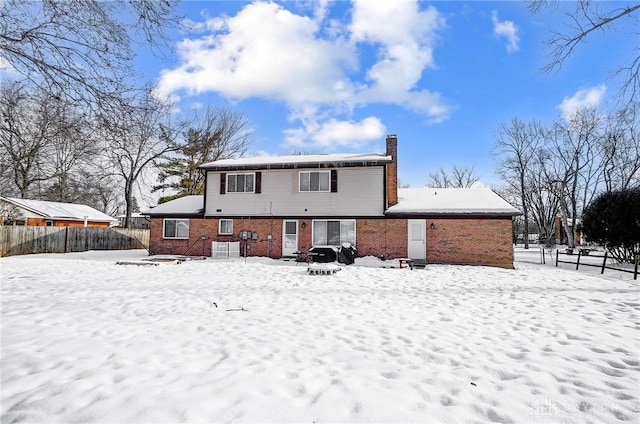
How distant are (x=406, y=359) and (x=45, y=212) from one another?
3605cm

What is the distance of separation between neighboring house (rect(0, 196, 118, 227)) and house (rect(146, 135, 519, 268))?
1680cm

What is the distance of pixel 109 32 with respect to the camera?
5.25 metres

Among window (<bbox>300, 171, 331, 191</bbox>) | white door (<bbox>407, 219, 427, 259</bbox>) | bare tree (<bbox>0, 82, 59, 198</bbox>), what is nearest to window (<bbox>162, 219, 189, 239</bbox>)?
window (<bbox>300, 171, 331, 191</bbox>)

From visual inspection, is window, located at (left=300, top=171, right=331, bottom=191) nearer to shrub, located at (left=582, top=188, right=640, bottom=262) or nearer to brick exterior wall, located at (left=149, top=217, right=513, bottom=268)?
brick exterior wall, located at (left=149, top=217, right=513, bottom=268)

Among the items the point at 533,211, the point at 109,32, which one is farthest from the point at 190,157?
the point at 533,211

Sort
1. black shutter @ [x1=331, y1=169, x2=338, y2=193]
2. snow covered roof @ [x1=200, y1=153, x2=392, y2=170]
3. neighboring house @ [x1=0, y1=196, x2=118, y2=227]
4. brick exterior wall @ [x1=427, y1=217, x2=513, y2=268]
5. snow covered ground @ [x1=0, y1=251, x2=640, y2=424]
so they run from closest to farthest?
1. snow covered ground @ [x1=0, y1=251, x2=640, y2=424]
2. brick exterior wall @ [x1=427, y1=217, x2=513, y2=268]
3. snow covered roof @ [x1=200, y1=153, x2=392, y2=170]
4. black shutter @ [x1=331, y1=169, x2=338, y2=193]
5. neighboring house @ [x1=0, y1=196, x2=118, y2=227]

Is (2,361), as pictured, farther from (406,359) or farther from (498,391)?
(498,391)

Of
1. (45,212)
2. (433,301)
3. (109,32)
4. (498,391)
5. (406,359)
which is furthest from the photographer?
(45,212)

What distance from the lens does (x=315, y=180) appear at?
17.9 meters

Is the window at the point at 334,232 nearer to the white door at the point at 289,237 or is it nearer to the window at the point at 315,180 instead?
the white door at the point at 289,237

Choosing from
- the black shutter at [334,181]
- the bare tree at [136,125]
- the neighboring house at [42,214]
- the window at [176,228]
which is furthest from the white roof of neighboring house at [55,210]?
the bare tree at [136,125]

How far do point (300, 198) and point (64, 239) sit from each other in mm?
15894

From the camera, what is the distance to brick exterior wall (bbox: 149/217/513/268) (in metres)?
15.8

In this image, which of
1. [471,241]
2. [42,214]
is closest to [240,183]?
[471,241]
